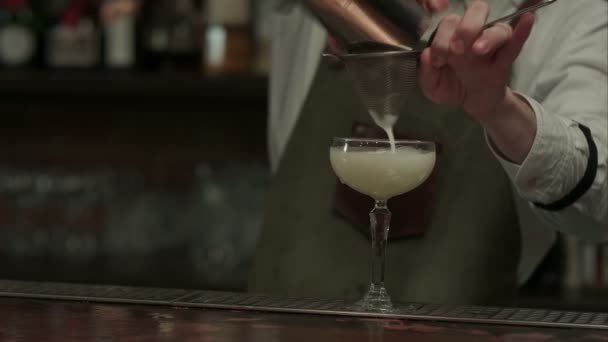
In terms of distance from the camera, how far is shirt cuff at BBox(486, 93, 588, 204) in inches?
63.6

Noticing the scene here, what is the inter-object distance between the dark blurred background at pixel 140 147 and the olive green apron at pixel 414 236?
83 cm

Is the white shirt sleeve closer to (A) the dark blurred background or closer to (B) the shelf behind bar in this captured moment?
(A) the dark blurred background

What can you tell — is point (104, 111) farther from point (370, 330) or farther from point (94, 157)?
point (370, 330)

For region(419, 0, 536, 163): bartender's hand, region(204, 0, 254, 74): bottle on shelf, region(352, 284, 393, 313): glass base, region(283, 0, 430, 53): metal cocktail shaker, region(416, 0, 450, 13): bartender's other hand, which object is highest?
region(204, 0, 254, 74): bottle on shelf

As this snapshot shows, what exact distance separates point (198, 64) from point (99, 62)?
0.27 meters

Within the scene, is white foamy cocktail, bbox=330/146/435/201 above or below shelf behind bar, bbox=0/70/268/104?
below

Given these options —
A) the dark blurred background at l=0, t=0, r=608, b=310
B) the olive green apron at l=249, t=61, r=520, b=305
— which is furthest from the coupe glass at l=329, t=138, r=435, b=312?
the dark blurred background at l=0, t=0, r=608, b=310

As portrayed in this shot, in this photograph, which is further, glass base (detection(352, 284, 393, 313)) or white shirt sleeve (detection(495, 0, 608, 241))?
white shirt sleeve (detection(495, 0, 608, 241))

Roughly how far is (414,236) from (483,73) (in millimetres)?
557

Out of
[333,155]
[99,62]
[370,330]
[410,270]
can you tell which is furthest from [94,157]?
[370,330]

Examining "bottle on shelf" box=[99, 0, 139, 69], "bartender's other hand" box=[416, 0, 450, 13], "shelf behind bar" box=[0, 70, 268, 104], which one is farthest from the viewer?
"bottle on shelf" box=[99, 0, 139, 69]

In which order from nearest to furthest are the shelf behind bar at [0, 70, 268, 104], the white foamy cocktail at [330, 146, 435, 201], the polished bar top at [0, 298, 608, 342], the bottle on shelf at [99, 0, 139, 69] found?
the polished bar top at [0, 298, 608, 342]
the white foamy cocktail at [330, 146, 435, 201]
the shelf behind bar at [0, 70, 268, 104]
the bottle on shelf at [99, 0, 139, 69]

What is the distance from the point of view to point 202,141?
3.33 m

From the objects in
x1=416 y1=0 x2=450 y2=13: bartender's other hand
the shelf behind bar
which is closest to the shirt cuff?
x1=416 y1=0 x2=450 y2=13: bartender's other hand
